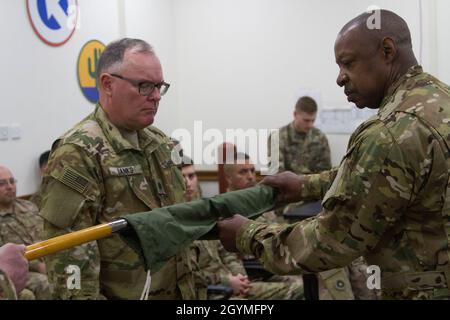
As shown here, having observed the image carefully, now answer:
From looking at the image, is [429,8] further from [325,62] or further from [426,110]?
[426,110]

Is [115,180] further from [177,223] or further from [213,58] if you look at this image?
[213,58]

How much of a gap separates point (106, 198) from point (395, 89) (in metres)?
0.87

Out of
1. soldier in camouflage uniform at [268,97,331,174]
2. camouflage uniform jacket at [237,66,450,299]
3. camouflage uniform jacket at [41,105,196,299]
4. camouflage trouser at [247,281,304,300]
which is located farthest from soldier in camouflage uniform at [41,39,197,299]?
soldier in camouflage uniform at [268,97,331,174]

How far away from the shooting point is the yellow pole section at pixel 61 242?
116 cm

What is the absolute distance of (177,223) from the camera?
4.79ft

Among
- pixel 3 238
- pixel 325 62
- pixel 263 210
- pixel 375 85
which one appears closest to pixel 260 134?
pixel 325 62

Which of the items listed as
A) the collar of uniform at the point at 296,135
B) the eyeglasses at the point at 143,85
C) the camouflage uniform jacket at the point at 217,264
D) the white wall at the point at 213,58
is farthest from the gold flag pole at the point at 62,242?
the collar of uniform at the point at 296,135

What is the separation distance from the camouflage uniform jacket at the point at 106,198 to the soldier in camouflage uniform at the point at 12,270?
0.34 meters

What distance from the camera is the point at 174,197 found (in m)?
1.75

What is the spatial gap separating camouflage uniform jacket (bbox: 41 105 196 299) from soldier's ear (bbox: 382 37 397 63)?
2.61 feet

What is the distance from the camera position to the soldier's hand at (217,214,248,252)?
1487 millimetres

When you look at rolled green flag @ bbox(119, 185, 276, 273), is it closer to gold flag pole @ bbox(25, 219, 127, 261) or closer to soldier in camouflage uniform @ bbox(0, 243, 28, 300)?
gold flag pole @ bbox(25, 219, 127, 261)

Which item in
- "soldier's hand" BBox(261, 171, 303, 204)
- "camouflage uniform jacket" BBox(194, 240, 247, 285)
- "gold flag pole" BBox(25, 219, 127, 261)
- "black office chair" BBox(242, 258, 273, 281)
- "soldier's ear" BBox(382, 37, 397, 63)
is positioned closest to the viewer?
"gold flag pole" BBox(25, 219, 127, 261)
